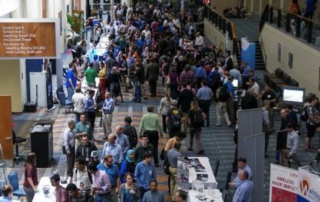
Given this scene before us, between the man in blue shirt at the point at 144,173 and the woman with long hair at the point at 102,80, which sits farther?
the woman with long hair at the point at 102,80

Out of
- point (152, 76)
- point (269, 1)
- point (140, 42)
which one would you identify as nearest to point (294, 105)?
point (152, 76)

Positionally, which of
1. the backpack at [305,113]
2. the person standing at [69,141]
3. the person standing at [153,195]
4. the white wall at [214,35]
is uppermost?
the white wall at [214,35]

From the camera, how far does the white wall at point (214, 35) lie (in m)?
35.6

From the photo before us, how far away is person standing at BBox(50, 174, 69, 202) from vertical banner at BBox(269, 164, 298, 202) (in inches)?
140

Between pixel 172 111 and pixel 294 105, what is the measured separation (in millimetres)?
4260

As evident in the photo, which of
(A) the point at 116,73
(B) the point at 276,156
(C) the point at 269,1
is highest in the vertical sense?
(C) the point at 269,1

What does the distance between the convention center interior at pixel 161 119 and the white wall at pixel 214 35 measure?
227mm

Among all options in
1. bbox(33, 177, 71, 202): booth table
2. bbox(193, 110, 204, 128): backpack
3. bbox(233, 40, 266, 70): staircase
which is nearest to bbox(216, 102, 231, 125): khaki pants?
bbox(193, 110, 204, 128): backpack

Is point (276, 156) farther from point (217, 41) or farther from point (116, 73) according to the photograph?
point (217, 41)

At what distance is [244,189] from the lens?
1248 cm

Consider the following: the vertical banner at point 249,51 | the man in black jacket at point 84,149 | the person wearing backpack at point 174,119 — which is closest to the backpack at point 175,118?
the person wearing backpack at point 174,119

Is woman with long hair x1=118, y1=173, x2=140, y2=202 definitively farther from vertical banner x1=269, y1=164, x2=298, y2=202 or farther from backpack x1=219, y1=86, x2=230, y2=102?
backpack x1=219, y1=86, x2=230, y2=102

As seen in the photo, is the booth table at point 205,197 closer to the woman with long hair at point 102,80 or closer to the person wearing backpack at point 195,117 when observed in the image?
the person wearing backpack at point 195,117

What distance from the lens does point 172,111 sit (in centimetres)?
1802
